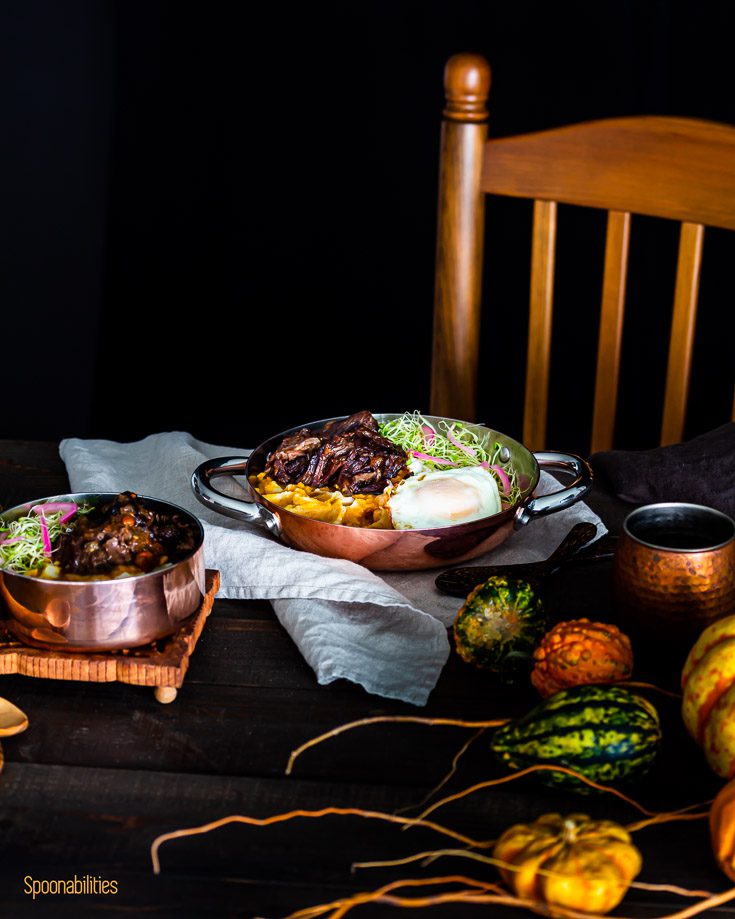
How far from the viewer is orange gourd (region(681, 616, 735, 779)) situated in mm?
1128

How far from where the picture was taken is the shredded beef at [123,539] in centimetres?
133

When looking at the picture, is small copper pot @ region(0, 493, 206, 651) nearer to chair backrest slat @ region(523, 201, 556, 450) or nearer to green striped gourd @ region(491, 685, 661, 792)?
green striped gourd @ region(491, 685, 661, 792)

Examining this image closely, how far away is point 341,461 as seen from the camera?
168 centimetres

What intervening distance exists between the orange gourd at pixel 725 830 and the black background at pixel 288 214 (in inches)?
110

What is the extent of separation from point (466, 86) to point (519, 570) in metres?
1.05

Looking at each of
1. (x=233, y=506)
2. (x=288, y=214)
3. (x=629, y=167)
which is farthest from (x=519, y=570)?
(x=288, y=214)

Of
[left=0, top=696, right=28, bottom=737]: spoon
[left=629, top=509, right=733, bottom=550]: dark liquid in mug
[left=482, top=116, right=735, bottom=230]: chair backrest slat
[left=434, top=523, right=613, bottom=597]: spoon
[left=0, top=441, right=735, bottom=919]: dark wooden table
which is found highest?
[left=482, top=116, right=735, bottom=230]: chair backrest slat

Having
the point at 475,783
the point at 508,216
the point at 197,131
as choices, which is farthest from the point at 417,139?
A: the point at 475,783

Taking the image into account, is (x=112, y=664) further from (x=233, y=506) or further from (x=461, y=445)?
(x=461, y=445)

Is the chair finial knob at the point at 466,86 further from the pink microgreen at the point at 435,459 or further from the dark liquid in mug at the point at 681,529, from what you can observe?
the dark liquid in mug at the point at 681,529

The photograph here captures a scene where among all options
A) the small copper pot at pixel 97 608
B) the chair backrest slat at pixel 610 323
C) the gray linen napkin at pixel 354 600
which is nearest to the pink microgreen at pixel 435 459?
the gray linen napkin at pixel 354 600

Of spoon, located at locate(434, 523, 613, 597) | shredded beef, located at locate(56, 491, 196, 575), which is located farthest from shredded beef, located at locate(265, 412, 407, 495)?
shredded beef, located at locate(56, 491, 196, 575)

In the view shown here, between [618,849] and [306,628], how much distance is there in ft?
1.78

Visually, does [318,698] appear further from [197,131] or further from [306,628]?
[197,131]
